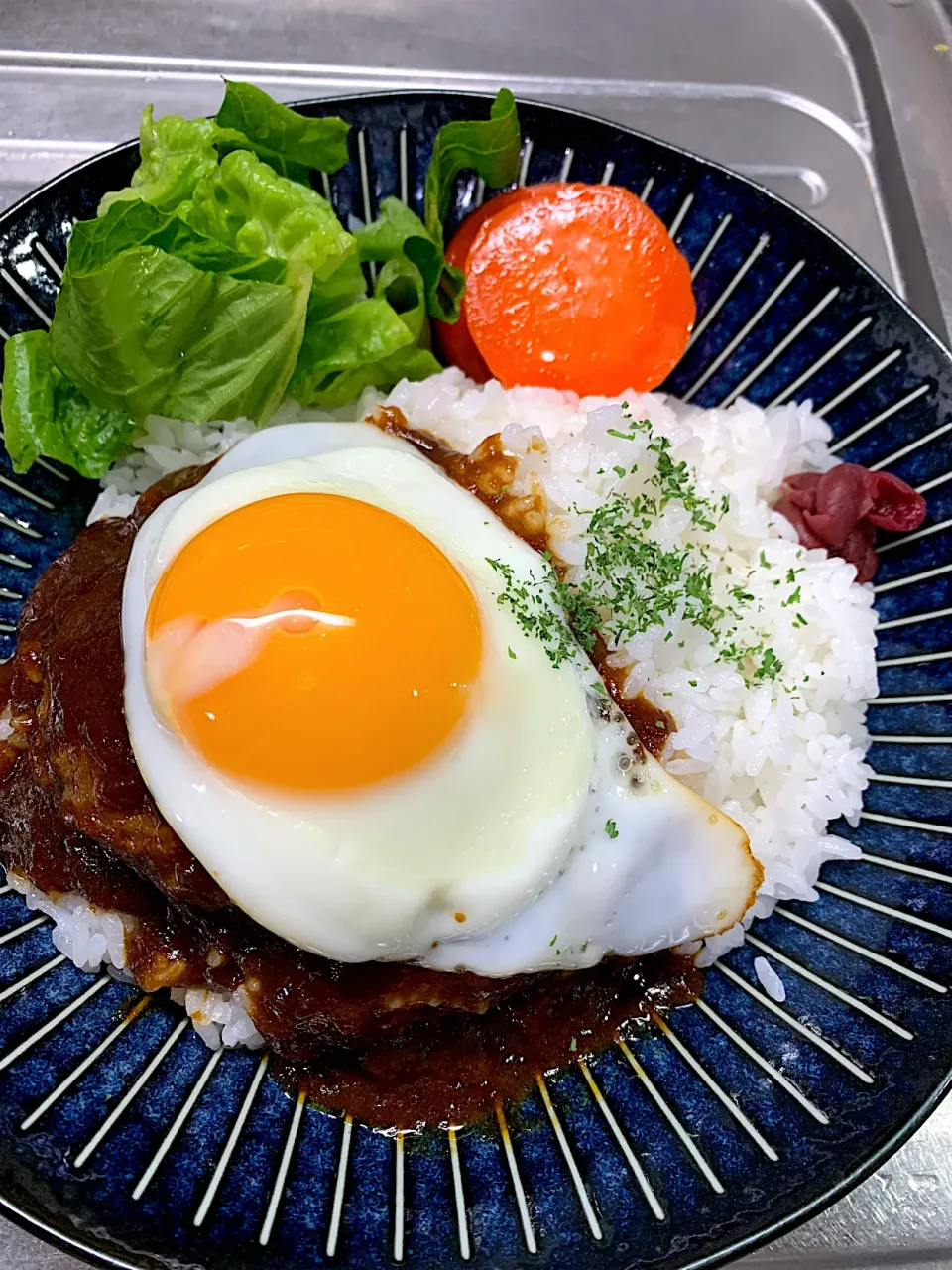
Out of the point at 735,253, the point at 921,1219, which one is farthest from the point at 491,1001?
the point at 735,253

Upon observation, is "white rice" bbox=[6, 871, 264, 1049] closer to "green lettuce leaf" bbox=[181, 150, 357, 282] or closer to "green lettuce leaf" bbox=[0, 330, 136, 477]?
"green lettuce leaf" bbox=[0, 330, 136, 477]

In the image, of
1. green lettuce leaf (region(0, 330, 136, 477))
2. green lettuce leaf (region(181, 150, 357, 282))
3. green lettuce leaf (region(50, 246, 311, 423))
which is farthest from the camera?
green lettuce leaf (region(181, 150, 357, 282))

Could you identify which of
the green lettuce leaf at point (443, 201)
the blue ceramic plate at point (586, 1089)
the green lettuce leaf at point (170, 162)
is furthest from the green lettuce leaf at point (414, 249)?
the blue ceramic plate at point (586, 1089)

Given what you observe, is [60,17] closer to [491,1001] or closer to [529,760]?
[529,760]

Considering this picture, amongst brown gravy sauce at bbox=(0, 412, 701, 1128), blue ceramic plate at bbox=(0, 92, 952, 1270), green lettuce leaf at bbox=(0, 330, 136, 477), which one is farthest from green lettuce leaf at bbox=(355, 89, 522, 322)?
brown gravy sauce at bbox=(0, 412, 701, 1128)

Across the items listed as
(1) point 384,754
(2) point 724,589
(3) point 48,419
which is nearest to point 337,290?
(3) point 48,419

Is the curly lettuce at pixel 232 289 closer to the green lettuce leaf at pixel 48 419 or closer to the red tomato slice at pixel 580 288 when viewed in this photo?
the green lettuce leaf at pixel 48 419

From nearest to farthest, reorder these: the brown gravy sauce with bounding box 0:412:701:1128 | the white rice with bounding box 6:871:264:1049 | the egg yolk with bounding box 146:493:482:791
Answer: the egg yolk with bounding box 146:493:482:791, the brown gravy sauce with bounding box 0:412:701:1128, the white rice with bounding box 6:871:264:1049

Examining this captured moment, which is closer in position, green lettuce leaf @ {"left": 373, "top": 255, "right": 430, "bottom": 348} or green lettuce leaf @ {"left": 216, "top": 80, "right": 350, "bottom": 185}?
green lettuce leaf @ {"left": 216, "top": 80, "right": 350, "bottom": 185}
